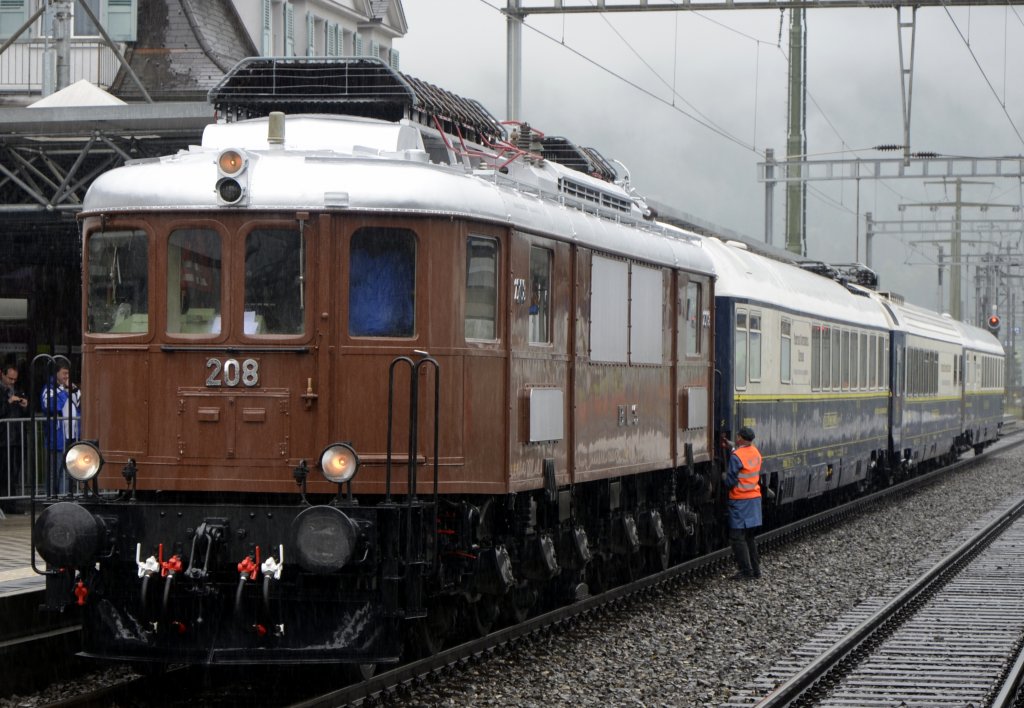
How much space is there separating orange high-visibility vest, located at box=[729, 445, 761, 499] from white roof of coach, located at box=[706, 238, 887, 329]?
2.30m

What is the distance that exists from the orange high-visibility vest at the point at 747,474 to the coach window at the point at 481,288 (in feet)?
21.0

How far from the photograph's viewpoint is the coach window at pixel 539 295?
1124 centimetres

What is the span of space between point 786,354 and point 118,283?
12.2 m

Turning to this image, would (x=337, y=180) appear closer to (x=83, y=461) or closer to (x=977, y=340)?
(x=83, y=461)

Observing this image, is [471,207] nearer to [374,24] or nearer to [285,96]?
[285,96]

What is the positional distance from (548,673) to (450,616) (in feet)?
2.49

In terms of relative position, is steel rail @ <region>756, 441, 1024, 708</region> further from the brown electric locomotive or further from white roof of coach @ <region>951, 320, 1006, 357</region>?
white roof of coach @ <region>951, 320, 1006, 357</region>

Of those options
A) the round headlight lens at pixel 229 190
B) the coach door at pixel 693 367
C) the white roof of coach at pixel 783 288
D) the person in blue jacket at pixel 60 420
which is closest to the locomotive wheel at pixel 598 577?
the coach door at pixel 693 367

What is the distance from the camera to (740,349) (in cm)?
1864

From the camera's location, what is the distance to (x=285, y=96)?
39.8ft

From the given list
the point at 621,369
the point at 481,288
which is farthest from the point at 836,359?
the point at 481,288

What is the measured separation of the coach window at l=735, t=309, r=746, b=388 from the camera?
60.5ft

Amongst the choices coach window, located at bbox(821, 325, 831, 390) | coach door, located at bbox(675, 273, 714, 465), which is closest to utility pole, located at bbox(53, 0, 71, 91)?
coach door, located at bbox(675, 273, 714, 465)

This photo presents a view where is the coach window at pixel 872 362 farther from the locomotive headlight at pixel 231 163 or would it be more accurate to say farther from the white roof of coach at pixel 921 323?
the locomotive headlight at pixel 231 163
